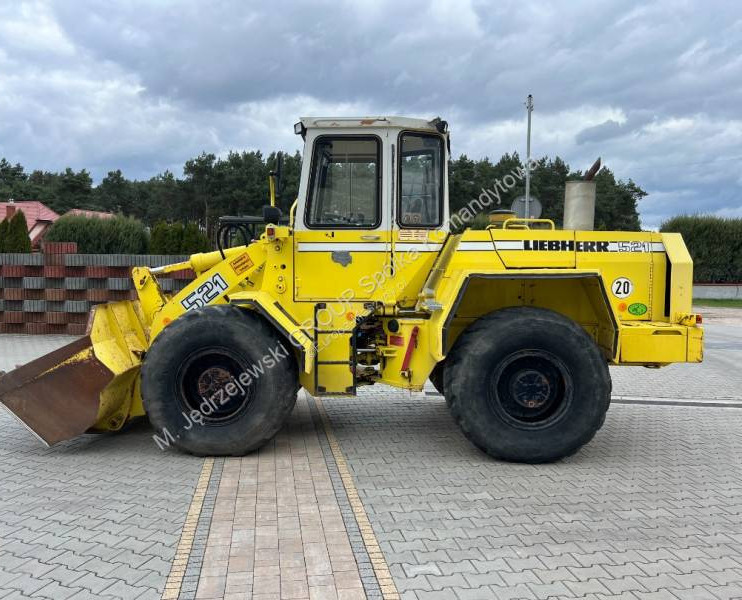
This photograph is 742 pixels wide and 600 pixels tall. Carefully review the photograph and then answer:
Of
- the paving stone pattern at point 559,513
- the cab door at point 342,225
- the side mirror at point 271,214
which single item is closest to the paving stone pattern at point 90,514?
the paving stone pattern at point 559,513

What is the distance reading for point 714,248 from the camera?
93.6 feet

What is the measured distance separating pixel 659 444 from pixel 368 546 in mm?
3703

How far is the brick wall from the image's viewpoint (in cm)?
1258

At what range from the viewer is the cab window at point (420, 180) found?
5.86 meters

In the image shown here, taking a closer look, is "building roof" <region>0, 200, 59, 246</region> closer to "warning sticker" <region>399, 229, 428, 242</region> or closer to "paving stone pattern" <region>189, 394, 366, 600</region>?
"warning sticker" <region>399, 229, 428, 242</region>

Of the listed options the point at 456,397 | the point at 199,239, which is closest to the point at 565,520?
the point at 456,397

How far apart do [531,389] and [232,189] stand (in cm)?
2458

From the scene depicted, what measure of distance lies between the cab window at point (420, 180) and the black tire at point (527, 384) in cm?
122

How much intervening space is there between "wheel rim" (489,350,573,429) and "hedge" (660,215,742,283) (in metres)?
26.2

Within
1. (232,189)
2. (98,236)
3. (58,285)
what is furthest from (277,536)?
(232,189)

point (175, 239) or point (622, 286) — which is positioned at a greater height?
point (175, 239)

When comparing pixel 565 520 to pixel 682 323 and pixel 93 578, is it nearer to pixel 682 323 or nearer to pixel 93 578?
pixel 682 323

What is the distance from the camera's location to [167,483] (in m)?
4.90

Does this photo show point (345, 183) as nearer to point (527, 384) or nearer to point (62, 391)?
point (527, 384)
